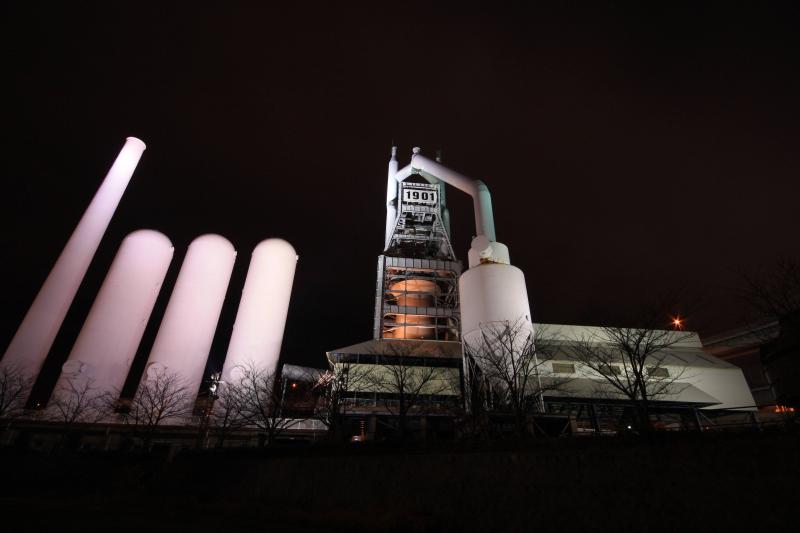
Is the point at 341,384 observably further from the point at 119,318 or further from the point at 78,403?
the point at 119,318

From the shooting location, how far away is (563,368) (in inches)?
1412

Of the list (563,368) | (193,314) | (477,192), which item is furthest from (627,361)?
(193,314)

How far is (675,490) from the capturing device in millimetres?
7086

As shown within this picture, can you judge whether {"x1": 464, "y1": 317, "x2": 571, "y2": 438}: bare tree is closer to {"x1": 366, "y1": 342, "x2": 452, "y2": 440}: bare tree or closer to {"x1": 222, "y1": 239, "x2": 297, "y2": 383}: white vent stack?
{"x1": 366, "y1": 342, "x2": 452, "y2": 440}: bare tree

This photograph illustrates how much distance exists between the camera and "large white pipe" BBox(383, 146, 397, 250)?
57.2 m

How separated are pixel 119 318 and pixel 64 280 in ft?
21.8

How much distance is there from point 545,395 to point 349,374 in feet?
59.0

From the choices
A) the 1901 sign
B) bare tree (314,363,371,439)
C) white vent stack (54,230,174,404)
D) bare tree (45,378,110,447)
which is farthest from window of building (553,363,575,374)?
white vent stack (54,230,174,404)

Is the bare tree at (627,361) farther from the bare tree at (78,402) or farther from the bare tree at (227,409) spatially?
the bare tree at (78,402)

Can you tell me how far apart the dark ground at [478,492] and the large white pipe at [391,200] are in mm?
41957

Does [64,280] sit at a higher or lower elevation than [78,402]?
higher

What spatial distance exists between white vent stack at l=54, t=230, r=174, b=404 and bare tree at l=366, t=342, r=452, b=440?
2749 centimetres

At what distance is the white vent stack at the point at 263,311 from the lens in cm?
4391

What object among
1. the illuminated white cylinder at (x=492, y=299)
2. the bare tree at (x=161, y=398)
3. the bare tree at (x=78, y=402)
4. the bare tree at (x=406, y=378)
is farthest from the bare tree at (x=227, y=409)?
the illuminated white cylinder at (x=492, y=299)
